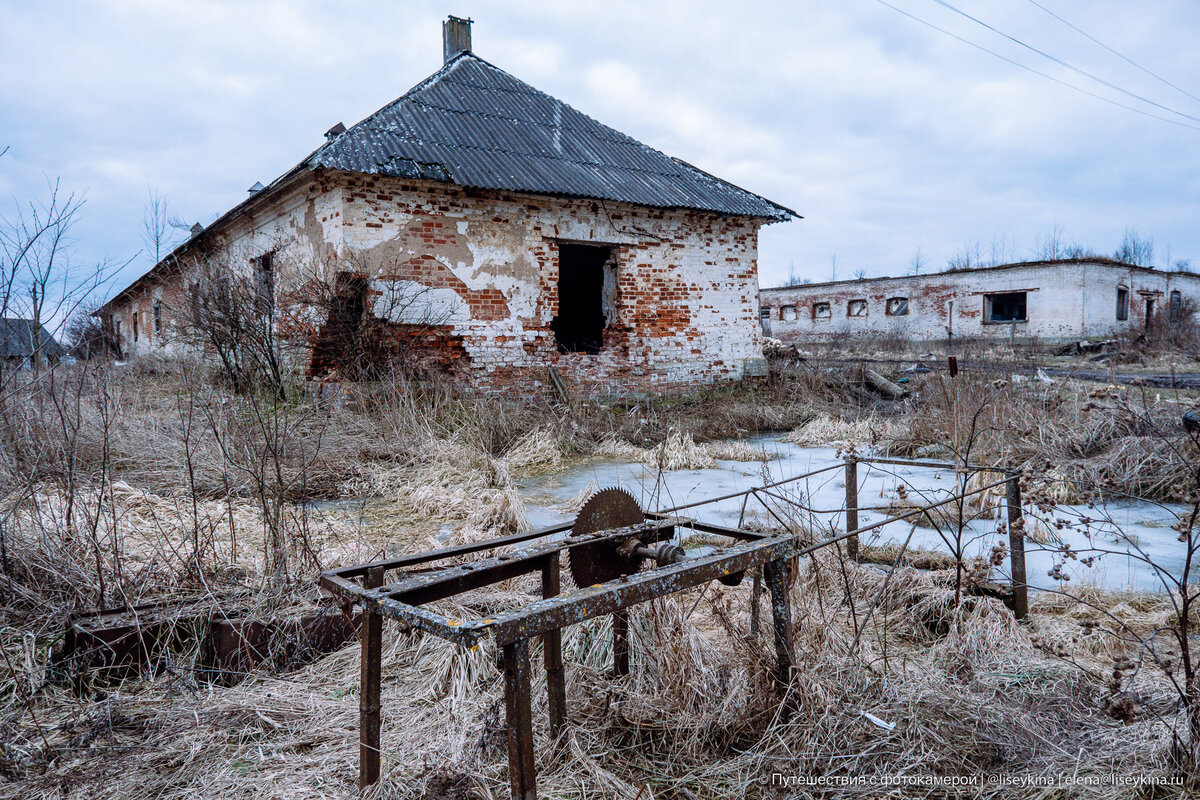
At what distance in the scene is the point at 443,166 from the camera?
30.4 feet

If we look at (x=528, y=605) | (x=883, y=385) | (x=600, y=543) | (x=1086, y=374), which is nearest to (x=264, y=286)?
(x=600, y=543)

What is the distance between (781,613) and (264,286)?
8464 mm

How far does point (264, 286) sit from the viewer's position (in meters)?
8.98

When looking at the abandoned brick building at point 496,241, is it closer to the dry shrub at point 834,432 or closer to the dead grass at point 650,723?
the dry shrub at point 834,432

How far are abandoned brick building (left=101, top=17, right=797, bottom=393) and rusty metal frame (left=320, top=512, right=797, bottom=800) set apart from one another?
6907 mm

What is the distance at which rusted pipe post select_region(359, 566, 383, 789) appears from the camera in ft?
6.43

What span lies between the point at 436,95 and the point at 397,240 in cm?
318

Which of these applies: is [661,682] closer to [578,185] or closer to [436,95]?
[578,185]

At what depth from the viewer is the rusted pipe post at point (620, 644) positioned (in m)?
2.73

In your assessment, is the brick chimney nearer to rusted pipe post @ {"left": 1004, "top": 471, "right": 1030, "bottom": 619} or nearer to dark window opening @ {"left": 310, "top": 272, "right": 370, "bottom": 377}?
dark window opening @ {"left": 310, "top": 272, "right": 370, "bottom": 377}

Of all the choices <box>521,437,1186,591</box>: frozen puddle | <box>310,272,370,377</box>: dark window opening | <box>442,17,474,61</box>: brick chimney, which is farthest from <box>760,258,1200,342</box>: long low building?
<box>310,272,370,377</box>: dark window opening

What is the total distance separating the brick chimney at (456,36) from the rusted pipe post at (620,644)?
12558 mm

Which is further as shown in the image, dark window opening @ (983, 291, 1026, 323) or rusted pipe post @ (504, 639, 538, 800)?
dark window opening @ (983, 291, 1026, 323)

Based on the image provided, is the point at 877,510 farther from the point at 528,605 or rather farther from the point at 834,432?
the point at 528,605
